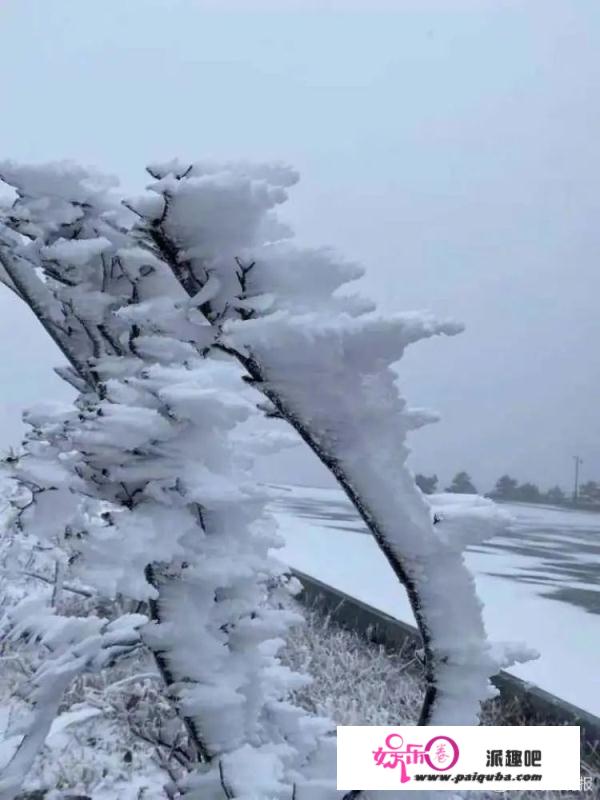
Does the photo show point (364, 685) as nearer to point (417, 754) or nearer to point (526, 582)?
point (417, 754)

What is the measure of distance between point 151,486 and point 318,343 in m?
0.32

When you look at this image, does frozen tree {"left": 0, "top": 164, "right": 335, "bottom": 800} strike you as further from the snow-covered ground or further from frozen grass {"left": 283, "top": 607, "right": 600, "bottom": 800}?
frozen grass {"left": 283, "top": 607, "right": 600, "bottom": 800}

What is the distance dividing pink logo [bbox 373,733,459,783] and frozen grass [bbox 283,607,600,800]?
132 cm

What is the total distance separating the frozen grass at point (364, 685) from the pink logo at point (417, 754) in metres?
1.32

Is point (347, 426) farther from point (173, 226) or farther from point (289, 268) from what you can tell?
point (173, 226)

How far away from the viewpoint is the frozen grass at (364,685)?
→ 287 centimetres

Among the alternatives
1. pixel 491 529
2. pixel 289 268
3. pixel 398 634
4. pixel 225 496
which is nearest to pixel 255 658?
pixel 225 496

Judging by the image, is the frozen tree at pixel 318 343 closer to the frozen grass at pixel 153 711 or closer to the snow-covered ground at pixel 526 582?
the snow-covered ground at pixel 526 582

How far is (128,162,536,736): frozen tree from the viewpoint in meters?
0.77

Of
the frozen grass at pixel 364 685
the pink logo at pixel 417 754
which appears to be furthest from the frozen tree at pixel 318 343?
the frozen grass at pixel 364 685

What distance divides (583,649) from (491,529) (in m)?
3.49

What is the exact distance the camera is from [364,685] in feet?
11.1

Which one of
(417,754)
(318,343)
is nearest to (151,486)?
(318,343)

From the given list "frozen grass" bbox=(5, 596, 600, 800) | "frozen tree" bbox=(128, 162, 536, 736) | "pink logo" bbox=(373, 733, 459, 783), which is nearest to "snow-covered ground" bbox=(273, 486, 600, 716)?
"frozen tree" bbox=(128, 162, 536, 736)
